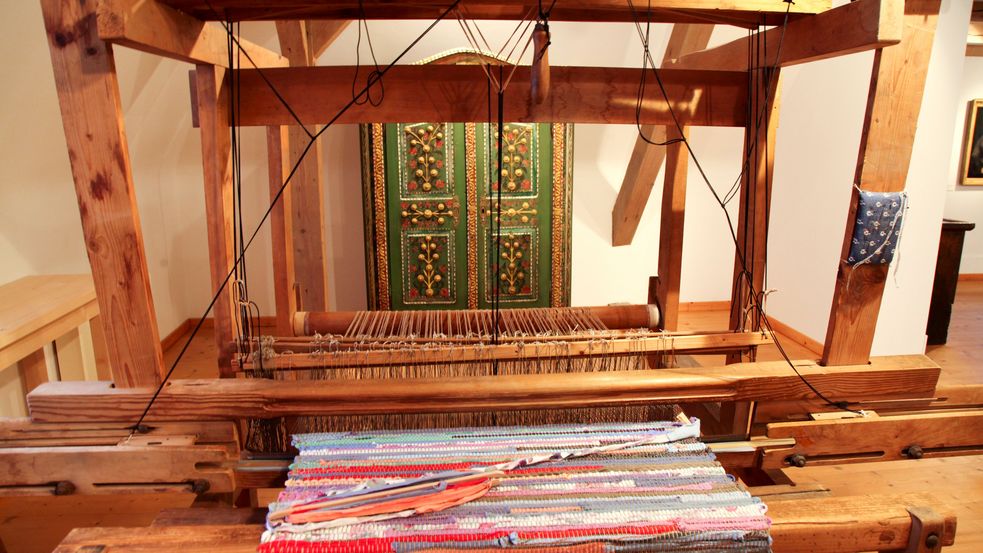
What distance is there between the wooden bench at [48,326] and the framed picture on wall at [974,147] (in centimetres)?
708

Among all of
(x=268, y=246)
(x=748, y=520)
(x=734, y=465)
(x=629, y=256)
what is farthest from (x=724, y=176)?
(x=748, y=520)

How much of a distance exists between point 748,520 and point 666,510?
148mm

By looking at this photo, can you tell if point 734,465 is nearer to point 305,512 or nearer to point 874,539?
point 874,539

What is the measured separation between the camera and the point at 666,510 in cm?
114

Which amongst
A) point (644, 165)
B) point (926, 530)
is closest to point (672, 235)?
point (926, 530)

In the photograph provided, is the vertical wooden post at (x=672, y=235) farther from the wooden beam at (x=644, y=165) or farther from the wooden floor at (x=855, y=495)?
the wooden beam at (x=644, y=165)

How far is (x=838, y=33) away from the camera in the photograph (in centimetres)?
148

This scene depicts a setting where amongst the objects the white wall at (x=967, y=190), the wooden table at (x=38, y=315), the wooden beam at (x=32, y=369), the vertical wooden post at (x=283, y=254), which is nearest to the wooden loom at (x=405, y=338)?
the vertical wooden post at (x=283, y=254)

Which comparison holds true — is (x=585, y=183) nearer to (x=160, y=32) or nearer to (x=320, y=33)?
(x=320, y=33)

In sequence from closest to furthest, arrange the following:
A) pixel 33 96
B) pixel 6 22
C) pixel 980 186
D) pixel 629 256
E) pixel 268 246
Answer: pixel 6 22
pixel 33 96
pixel 268 246
pixel 629 256
pixel 980 186

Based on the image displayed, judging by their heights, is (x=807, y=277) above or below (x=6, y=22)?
below

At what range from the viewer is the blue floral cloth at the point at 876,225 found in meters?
1.50

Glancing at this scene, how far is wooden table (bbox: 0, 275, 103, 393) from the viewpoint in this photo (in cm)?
231

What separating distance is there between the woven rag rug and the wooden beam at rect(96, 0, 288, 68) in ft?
Answer: 2.97
